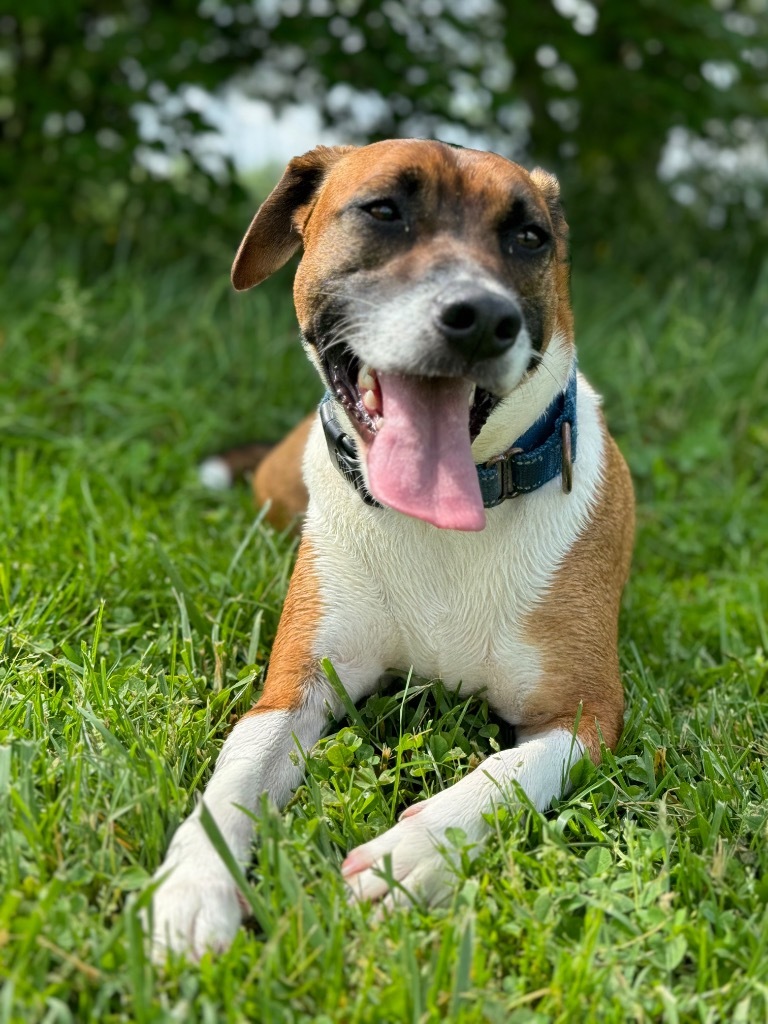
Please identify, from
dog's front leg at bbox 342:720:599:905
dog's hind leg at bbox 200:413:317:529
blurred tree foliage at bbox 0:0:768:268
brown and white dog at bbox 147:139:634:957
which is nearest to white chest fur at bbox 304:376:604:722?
brown and white dog at bbox 147:139:634:957

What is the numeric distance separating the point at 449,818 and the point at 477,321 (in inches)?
38.7

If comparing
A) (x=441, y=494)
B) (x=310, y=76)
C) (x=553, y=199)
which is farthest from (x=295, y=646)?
(x=310, y=76)

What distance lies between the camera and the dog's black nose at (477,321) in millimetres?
2113

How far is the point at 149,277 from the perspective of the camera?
→ 220 inches

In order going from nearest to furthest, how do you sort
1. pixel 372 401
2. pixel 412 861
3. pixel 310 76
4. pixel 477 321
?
pixel 412 861 < pixel 477 321 < pixel 372 401 < pixel 310 76

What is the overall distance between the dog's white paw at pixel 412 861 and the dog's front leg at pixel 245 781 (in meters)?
0.22

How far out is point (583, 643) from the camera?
2512 millimetres

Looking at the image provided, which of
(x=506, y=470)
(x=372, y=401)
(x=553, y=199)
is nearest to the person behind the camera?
(x=372, y=401)

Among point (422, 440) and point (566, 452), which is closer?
point (422, 440)

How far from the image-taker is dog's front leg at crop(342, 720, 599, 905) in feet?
6.32

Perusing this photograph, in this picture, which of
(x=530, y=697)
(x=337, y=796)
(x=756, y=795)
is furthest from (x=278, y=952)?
(x=756, y=795)

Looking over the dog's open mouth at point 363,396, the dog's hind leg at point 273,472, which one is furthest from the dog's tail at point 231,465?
the dog's open mouth at point 363,396

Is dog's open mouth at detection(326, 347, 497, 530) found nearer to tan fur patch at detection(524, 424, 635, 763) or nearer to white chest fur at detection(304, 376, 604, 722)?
white chest fur at detection(304, 376, 604, 722)

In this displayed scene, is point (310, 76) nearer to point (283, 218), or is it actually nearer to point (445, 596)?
point (283, 218)
